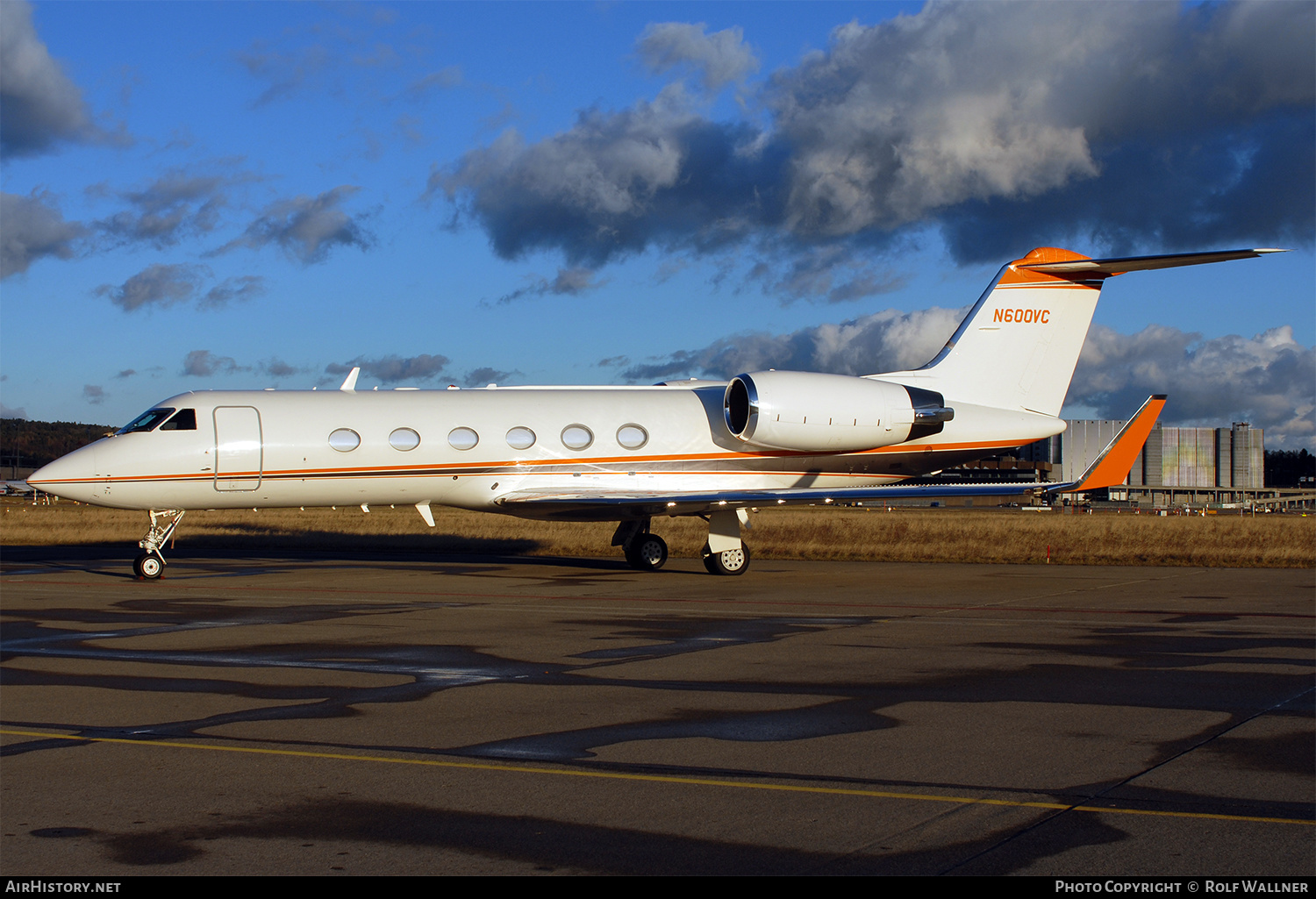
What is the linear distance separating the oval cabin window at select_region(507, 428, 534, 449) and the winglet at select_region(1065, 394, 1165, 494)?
9.64 m

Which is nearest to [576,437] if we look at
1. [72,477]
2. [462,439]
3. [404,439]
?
[462,439]

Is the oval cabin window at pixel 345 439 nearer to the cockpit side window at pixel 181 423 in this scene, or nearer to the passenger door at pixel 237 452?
the passenger door at pixel 237 452

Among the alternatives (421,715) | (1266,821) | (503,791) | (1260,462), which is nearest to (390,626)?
(421,715)

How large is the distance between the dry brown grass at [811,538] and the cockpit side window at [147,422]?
28.9 feet

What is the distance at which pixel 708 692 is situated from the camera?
28.8ft

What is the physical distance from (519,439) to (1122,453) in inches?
416

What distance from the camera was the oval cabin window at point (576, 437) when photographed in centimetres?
2128

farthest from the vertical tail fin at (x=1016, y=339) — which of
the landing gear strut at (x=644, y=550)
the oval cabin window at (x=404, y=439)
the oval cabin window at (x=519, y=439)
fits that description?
the oval cabin window at (x=404, y=439)

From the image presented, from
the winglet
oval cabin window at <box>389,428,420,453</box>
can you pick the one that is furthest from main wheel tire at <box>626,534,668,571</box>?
the winglet

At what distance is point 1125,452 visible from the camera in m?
17.4

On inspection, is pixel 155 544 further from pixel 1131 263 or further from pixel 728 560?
pixel 1131 263

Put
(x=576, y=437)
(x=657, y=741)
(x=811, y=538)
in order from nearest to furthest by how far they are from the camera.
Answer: (x=657, y=741)
(x=576, y=437)
(x=811, y=538)

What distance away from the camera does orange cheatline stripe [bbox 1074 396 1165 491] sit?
1706cm

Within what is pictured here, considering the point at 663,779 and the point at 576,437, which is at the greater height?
the point at 576,437
